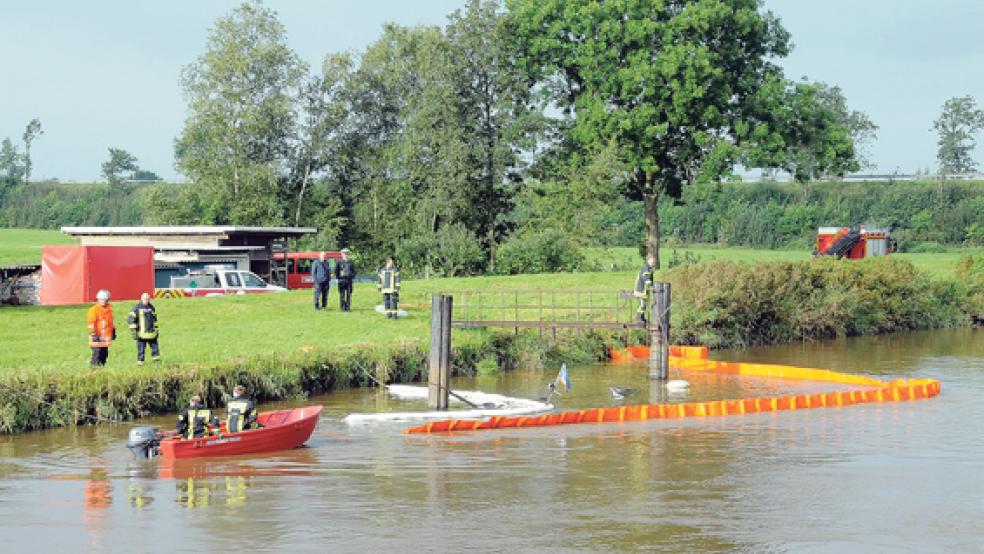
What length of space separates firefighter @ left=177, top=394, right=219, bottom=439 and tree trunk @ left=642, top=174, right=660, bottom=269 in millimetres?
38116

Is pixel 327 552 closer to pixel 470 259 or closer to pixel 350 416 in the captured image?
pixel 350 416

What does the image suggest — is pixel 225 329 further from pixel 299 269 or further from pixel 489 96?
pixel 489 96

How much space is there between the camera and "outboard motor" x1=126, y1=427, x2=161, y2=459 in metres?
21.9

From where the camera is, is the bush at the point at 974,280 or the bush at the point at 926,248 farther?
the bush at the point at 926,248

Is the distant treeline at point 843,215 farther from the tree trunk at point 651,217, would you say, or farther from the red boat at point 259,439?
the red boat at point 259,439

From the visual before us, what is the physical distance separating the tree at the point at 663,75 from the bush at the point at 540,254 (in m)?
4.75

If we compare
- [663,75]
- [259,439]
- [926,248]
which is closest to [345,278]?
[259,439]

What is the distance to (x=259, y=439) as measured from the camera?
22906mm

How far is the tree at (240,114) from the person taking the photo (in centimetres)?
5838

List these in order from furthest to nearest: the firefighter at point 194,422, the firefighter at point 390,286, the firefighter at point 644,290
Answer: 1. the firefighter at point 390,286
2. the firefighter at point 644,290
3. the firefighter at point 194,422

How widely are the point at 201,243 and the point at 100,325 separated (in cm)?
2012

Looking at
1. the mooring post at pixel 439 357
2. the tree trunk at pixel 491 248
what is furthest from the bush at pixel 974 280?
the mooring post at pixel 439 357

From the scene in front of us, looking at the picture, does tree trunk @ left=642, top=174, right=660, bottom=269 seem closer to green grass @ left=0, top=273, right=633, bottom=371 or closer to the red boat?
green grass @ left=0, top=273, right=633, bottom=371

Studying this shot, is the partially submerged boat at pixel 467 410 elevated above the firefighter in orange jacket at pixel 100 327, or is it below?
below
